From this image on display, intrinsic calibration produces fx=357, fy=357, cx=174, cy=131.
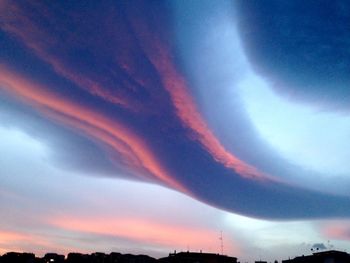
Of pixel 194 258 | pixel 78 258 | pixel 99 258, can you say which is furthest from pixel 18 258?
pixel 194 258

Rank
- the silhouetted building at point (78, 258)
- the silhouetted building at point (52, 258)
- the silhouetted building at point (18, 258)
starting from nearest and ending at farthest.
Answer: the silhouetted building at point (18, 258) → the silhouetted building at point (78, 258) → the silhouetted building at point (52, 258)

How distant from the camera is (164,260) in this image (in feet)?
243

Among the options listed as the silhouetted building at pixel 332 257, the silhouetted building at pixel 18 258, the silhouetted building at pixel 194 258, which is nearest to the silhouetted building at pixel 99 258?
the silhouetted building at pixel 194 258

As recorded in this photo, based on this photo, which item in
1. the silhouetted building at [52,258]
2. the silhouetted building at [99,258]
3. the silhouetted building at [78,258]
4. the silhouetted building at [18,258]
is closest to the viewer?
the silhouetted building at [99,258]

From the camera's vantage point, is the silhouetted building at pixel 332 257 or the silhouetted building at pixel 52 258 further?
the silhouetted building at pixel 52 258

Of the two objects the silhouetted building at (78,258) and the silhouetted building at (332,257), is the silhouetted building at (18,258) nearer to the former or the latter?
the silhouetted building at (78,258)

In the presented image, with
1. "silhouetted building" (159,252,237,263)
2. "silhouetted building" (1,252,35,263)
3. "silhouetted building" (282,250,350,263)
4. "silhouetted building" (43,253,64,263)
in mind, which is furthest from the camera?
"silhouetted building" (43,253,64,263)

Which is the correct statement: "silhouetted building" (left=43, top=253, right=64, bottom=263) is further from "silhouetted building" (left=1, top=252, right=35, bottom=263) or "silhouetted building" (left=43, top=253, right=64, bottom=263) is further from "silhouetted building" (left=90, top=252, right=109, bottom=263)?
"silhouetted building" (left=90, top=252, right=109, bottom=263)

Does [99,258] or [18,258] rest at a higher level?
[99,258]

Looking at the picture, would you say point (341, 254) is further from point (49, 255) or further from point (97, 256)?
point (49, 255)

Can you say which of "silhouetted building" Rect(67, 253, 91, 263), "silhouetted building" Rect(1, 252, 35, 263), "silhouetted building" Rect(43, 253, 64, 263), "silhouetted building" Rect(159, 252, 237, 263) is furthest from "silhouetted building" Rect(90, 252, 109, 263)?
"silhouetted building" Rect(1, 252, 35, 263)

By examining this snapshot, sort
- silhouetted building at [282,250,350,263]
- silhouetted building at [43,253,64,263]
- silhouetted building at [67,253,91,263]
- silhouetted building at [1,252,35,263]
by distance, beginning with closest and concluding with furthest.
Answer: silhouetted building at [282,250,350,263], silhouetted building at [1,252,35,263], silhouetted building at [67,253,91,263], silhouetted building at [43,253,64,263]

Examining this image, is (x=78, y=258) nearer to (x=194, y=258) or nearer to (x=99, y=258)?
(x=99, y=258)

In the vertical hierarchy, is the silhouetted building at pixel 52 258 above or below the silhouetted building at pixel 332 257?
above
